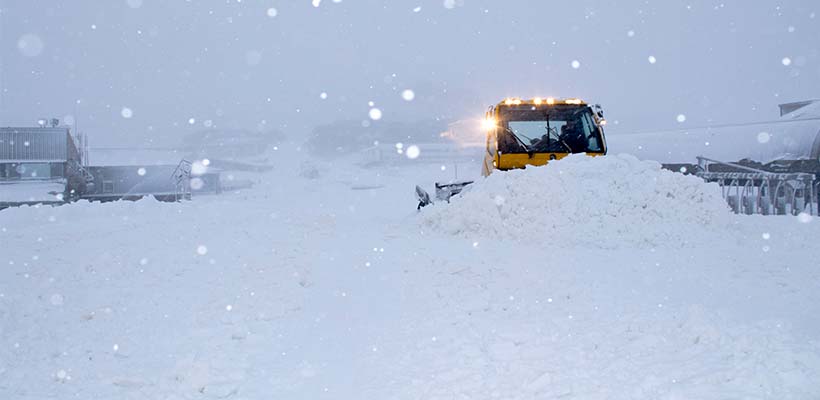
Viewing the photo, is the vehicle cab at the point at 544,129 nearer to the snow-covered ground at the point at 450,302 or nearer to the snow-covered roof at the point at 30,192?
the snow-covered ground at the point at 450,302

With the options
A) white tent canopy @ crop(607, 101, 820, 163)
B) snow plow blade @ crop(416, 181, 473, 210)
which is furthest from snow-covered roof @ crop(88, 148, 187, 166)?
snow plow blade @ crop(416, 181, 473, 210)

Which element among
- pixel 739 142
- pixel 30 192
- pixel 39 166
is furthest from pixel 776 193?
pixel 39 166

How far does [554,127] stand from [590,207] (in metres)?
3.00

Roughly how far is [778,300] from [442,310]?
10.8 ft

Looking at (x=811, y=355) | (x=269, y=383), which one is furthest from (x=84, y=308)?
(x=811, y=355)

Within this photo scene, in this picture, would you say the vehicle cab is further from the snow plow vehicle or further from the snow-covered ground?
the snow-covered ground

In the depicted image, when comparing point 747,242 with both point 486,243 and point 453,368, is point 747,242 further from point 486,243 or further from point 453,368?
point 453,368

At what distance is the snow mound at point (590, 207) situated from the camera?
8500mm

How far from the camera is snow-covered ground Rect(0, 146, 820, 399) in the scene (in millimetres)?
3998

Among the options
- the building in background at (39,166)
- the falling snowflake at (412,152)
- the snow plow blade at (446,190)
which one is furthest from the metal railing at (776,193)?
the falling snowflake at (412,152)

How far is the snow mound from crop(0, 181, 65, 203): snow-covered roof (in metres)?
22.3

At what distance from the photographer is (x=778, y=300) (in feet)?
18.0

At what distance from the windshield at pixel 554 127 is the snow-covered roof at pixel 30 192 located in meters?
21.9

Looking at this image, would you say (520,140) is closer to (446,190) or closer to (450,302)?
(446,190)
